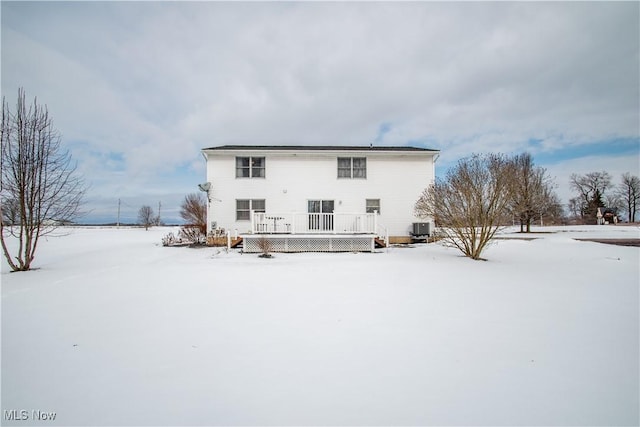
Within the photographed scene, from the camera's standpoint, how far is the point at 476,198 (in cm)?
953

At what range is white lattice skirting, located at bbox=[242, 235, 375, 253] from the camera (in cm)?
1220

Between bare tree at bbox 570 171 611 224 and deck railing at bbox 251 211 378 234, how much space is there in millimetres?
42108

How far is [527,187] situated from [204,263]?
2579cm

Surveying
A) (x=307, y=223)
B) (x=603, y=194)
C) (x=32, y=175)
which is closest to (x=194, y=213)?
(x=307, y=223)

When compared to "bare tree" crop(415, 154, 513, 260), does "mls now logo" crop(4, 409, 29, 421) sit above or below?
below

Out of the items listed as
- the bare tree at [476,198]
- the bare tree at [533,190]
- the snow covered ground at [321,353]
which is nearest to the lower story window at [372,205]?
the bare tree at [476,198]

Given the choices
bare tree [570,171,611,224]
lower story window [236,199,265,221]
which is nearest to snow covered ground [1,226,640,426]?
lower story window [236,199,265,221]

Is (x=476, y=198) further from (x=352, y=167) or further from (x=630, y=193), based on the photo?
(x=630, y=193)

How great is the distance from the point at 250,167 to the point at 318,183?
4.28 meters

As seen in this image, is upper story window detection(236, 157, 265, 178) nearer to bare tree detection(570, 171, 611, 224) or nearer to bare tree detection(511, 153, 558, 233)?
bare tree detection(511, 153, 558, 233)

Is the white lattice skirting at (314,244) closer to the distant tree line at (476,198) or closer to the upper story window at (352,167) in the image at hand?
the distant tree line at (476,198)

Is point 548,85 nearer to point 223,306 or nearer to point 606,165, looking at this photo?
point 223,306

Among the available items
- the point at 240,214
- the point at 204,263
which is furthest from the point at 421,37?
the point at 204,263

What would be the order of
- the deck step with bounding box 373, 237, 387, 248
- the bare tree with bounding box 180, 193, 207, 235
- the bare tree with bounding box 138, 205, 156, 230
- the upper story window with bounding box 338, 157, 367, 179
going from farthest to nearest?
1. the bare tree with bounding box 138, 205, 156, 230
2. the bare tree with bounding box 180, 193, 207, 235
3. the upper story window with bounding box 338, 157, 367, 179
4. the deck step with bounding box 373, 237, 387, 248
